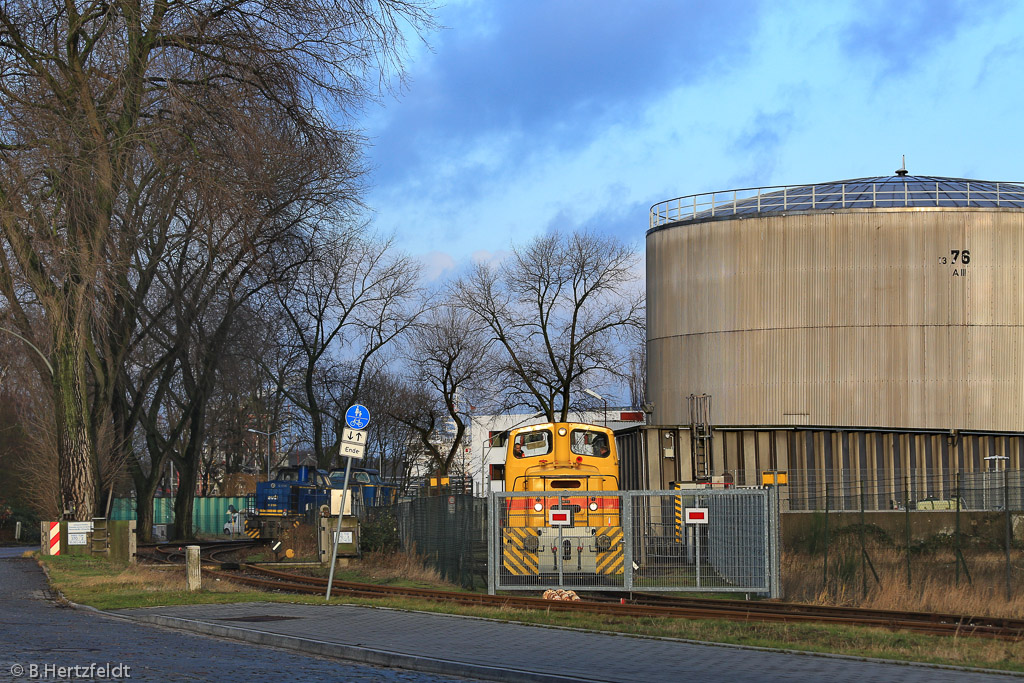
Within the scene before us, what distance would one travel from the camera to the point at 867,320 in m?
44.5

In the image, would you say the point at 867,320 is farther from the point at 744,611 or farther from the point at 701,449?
the point at 744,611

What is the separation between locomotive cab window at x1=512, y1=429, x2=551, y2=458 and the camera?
83.1 ft

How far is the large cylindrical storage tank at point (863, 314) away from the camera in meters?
43.6

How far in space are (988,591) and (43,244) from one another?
23.4m

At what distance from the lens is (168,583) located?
2145cm

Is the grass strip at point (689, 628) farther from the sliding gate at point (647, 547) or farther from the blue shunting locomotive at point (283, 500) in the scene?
the blue shunting locomotive at point (283, 500)

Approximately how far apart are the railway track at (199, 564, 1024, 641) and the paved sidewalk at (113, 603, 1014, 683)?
287 cm

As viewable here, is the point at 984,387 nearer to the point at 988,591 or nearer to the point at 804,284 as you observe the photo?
the point at 804,284

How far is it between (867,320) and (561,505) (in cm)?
2604

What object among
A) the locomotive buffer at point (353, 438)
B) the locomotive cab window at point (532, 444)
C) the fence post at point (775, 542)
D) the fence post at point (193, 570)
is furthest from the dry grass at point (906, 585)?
the fence post at point (193, 570)

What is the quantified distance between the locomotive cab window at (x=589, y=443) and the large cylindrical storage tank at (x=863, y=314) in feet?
58.4

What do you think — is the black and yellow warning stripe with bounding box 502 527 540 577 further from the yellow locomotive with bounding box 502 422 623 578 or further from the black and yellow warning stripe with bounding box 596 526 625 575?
the black and yellow warning stripe with bounding box 596 526 625 575

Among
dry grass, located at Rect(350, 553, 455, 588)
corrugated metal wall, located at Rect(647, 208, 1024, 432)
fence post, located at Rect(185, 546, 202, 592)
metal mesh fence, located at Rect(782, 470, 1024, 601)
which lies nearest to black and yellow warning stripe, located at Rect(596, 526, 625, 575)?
metal mesh fence, located at Rect(782, 470, 1024, 601)

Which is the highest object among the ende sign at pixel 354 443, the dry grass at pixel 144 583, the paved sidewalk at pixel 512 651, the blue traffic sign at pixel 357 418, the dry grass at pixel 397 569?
the blue traffic sign at pixel 357 418
